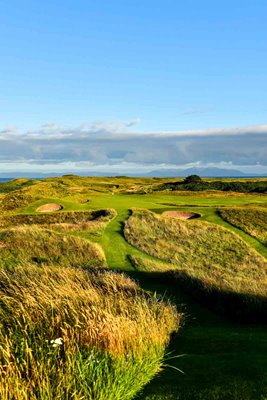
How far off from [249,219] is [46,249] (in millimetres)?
17698

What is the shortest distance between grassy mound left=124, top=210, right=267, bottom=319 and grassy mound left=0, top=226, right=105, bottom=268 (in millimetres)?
2997

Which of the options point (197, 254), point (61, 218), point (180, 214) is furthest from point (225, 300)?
point (180, 214)

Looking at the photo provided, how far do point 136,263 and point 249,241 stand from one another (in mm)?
11719

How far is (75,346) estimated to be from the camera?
880 centimetres

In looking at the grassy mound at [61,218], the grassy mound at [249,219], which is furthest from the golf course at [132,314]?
the grassy mound at [61,218]

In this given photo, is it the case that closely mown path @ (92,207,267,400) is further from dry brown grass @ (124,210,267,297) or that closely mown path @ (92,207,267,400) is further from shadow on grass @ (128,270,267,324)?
dry brown grass @ (124,210,267,297)

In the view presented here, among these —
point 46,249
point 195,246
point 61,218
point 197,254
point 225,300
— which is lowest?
point 197,254

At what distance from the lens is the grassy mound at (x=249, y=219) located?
34.6m

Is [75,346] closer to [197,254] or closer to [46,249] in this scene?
[46,249]

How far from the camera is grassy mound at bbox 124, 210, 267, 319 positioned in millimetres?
19578

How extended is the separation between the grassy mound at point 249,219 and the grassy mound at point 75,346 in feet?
77.0

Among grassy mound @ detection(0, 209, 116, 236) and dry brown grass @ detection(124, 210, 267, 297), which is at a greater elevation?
grassy mound @ detection(0, 209, 116, 236)

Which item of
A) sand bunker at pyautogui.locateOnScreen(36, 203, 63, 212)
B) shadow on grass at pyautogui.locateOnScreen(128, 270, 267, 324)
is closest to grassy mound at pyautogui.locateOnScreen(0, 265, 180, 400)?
shadow on grass at pyautogui.locateOnScreen(128, 270, 267, 324)

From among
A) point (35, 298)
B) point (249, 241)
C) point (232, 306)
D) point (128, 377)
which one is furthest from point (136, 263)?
point (128, 377)
